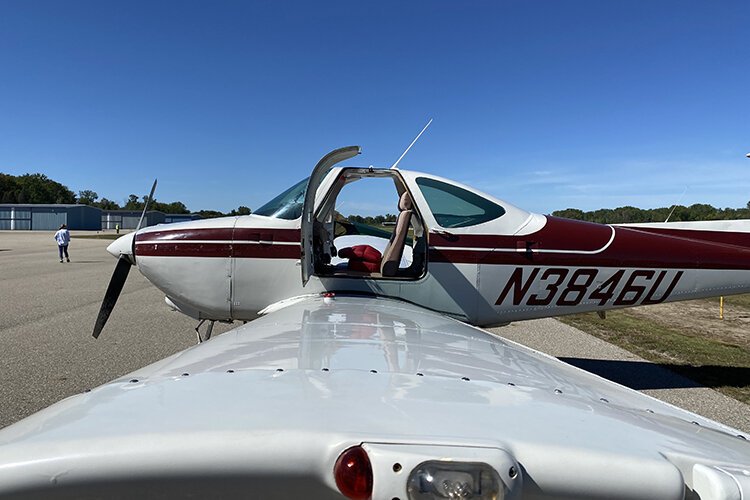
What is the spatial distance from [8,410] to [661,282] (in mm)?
6017

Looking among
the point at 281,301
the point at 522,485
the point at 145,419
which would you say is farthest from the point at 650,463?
the point at 281,301

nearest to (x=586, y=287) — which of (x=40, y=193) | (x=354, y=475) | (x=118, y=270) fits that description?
(x=354, y=475)

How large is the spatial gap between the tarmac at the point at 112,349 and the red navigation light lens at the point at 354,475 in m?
4.09

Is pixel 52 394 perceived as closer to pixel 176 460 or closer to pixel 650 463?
pixel 176 460

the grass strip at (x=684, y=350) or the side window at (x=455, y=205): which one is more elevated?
the side window at (x=455, y=205)

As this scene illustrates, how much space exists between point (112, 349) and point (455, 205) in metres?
5.04

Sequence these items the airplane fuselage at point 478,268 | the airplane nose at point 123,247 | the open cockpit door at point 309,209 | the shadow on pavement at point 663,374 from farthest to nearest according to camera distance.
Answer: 1. the shadow on pavement at point 663,374
2. the airplane nose at point 123,247
3. the airplane fuselage at point 478,268
4. the open cockpit door at point 309,209

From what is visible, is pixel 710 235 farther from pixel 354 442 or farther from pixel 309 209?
pixel 354 442

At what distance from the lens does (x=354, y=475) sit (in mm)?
1030

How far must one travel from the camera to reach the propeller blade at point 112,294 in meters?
4.63

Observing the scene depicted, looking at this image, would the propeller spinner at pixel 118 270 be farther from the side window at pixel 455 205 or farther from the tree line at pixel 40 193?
the tree line at pixel 40 193

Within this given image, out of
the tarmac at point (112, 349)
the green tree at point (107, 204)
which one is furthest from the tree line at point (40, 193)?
the tarmac at point (112, 349)

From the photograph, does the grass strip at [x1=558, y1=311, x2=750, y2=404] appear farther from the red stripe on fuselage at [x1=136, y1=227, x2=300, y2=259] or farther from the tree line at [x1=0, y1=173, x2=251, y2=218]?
the tree line at [x1=0, y1=173, x2=251, y2=218]

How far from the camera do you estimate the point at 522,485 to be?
103cm
